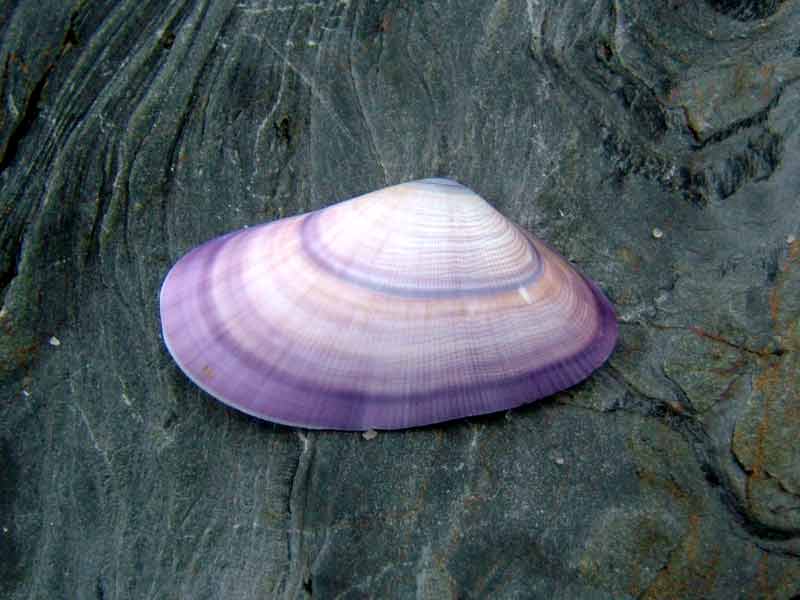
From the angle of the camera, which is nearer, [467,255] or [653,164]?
[467,255]

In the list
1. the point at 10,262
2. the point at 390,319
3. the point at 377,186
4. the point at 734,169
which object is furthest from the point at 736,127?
the point at 10,262

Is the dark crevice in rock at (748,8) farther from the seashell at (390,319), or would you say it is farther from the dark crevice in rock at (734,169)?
the seashell at (390,319)

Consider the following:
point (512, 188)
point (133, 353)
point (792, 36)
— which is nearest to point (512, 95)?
point (512, 188)

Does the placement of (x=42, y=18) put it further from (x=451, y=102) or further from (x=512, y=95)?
(x=512, y=95)

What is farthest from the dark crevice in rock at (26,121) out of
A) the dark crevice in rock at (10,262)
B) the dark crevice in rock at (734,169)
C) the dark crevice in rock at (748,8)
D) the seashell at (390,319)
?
the dark crevice in rock at (748,8)

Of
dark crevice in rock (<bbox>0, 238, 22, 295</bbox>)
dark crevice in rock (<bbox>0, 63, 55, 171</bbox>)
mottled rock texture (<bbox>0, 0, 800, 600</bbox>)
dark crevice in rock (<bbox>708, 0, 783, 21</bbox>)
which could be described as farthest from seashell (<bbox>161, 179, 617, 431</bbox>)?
dark crevice in rock (<bbox>708, 0, 783, 21</bbox>)
